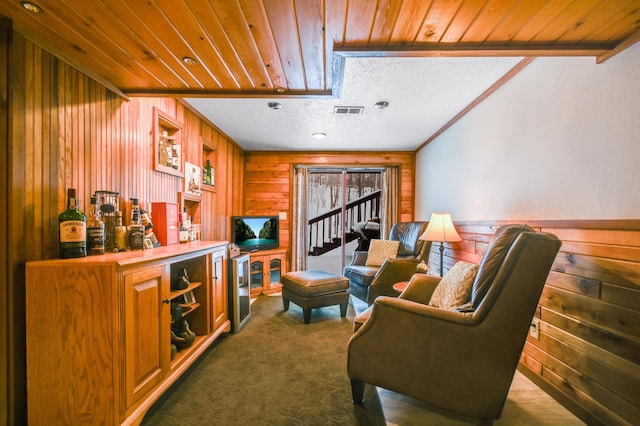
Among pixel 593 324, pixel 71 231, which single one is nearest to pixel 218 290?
pixel 71 231

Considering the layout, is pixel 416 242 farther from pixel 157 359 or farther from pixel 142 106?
pixel 142 106

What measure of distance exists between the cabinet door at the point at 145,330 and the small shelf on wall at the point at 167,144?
1185 millimetres

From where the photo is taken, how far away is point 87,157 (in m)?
1.69

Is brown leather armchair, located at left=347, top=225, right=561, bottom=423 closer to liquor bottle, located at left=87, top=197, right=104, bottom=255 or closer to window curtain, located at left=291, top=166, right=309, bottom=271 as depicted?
liquor bottle, located at left=87, top=197, right=104, bottom=255

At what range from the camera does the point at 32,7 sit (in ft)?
3.97

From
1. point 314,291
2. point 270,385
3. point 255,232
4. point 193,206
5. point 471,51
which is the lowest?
point 270,385

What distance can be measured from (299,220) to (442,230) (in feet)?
8.30

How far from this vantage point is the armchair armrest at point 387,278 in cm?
314

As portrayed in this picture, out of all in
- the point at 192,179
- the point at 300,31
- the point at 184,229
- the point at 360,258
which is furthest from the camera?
the point at 360,258

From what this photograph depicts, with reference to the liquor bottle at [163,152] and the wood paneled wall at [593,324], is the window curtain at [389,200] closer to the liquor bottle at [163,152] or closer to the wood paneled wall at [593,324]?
the wood paneled wall at [593,324]

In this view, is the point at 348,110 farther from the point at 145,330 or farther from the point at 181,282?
the point at 145,330

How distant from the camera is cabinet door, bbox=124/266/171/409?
1.39m

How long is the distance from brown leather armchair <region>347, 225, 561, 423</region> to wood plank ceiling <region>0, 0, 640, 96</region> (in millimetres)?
988

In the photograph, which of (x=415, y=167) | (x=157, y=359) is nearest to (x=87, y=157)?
(x=157, y=359)
